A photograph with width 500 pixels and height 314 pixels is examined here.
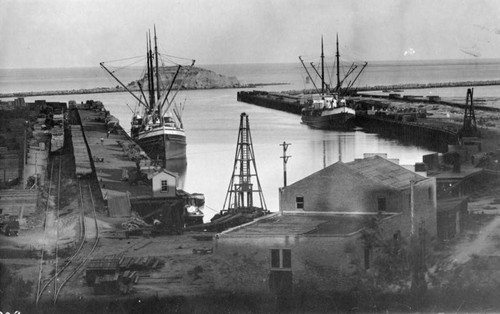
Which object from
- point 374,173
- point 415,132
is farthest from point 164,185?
point 415,132

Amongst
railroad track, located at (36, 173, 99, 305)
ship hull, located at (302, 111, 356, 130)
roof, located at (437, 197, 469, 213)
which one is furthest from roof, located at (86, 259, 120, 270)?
ship hull, located at (302, 111, 356, 130)

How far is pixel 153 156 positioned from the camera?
21.6 meters

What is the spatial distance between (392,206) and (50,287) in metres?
4.34

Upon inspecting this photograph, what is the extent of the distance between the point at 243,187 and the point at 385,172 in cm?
214

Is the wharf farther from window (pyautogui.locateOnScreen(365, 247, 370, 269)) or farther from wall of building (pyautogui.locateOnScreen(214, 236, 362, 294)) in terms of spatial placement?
window (pyautogui.locateOnScreen(365, 247, 370, 269))

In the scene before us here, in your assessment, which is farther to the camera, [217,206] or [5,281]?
[217,206]

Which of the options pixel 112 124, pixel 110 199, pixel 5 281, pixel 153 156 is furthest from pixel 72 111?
pixel 5 281

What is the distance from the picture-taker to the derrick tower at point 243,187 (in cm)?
1253

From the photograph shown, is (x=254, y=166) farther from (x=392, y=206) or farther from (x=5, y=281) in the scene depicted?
(x=5, y=281)

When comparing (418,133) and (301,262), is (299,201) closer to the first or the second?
(301,262)

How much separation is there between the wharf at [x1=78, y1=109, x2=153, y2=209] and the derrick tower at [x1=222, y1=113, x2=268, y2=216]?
1.66 m

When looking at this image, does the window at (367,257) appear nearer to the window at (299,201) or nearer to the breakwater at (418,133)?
the window at (299,201)

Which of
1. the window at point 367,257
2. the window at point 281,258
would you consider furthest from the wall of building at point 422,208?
the window at point 281,258

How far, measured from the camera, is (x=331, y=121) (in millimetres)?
17375
